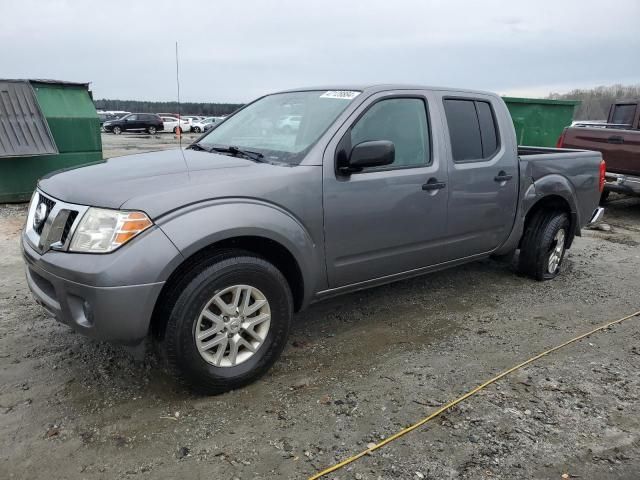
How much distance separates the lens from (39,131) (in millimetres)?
8219

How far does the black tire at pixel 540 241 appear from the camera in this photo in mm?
5023

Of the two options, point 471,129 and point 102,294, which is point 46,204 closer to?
point 102,294

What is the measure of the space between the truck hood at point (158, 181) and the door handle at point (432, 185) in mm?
1078

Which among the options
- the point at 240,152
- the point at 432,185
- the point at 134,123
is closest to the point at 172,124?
the point at 134,123

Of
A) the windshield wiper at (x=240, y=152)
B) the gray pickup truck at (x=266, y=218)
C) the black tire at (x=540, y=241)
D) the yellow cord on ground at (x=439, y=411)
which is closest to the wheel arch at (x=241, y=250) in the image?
the gray pickup truck at (x=266, y=218)

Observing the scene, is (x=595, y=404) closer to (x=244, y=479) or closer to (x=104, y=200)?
(x=244, y=479)

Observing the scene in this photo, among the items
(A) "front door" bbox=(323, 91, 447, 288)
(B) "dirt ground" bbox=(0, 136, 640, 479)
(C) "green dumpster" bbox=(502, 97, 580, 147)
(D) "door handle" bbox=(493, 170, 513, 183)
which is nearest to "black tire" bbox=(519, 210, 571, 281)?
(B) "dirt ground" bbox=(0, 136, 640, 479)

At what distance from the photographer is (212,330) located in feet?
9.48

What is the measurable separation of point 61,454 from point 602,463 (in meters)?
2.61

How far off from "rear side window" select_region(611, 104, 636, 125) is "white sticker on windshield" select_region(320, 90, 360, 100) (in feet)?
28.4

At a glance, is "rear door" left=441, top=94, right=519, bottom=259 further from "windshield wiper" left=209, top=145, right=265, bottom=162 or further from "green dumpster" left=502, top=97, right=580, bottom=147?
"green dumpster" left=502, top=97, right=580, bottom=147

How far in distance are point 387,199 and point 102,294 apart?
1.91 m

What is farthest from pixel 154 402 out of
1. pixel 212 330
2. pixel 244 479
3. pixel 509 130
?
pixel 509 130

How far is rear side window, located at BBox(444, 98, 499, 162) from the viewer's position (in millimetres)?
4105
